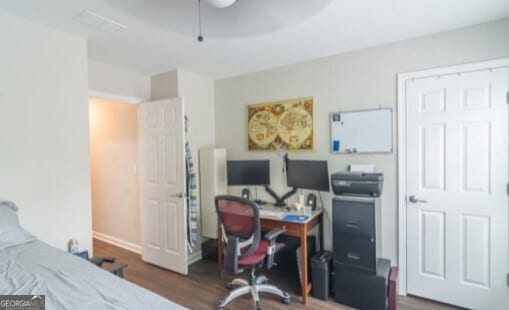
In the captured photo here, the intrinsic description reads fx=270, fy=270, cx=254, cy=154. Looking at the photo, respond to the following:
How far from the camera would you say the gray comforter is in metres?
1.13

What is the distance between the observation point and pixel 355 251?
2.39 meters

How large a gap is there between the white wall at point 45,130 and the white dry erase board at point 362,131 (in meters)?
2.44

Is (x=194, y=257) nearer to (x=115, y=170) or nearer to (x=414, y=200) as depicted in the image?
(x=115, y=170)

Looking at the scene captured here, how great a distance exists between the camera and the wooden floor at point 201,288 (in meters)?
2.44

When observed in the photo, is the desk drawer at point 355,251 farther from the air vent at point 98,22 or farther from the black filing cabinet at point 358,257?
the air vent at point 98,22

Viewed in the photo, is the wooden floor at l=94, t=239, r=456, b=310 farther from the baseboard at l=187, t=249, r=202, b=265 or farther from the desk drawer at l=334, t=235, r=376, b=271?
the desk drawer at l=334, t=235, r=376, b=271

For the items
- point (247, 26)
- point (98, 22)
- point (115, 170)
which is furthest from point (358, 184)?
point (115, 170)

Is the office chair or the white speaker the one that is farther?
the white speaker

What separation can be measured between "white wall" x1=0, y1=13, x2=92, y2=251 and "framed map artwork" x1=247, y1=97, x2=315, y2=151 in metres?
1.85

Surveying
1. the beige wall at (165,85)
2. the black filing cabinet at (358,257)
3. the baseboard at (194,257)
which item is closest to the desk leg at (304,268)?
the black filing cabinet at (358,257)

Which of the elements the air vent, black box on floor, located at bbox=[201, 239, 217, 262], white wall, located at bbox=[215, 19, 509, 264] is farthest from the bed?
white wall, located at bbox=[215, 19, 509, 264]

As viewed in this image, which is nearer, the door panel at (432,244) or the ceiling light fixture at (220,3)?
the ceiling light fixture at (220,3)

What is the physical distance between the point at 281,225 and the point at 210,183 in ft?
3.97

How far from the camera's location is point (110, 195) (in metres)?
4.12
